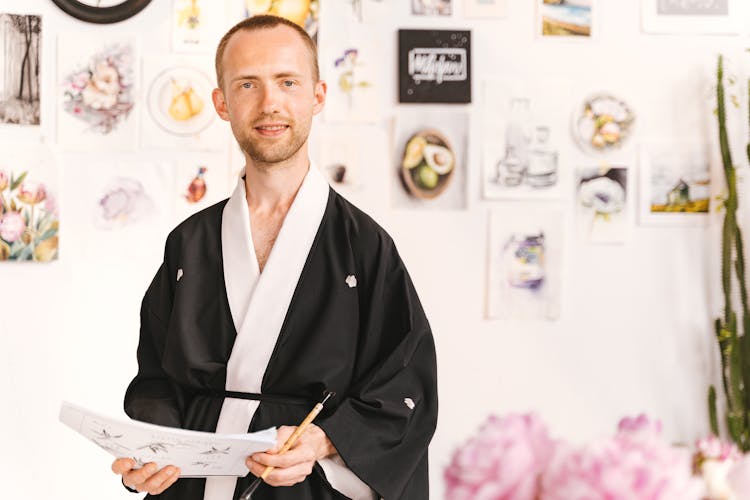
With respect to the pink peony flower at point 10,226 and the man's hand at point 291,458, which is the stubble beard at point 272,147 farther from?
the pink peony flower at point 10,226

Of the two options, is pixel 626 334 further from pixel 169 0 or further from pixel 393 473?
pixel 169 0

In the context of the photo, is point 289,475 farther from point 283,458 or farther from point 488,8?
point 488,8

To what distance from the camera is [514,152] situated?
8.05 ft

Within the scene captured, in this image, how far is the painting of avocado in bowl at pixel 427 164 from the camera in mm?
2438

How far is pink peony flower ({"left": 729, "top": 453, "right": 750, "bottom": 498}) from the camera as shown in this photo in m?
0.59

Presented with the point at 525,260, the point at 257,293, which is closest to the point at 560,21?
the point at 525,260

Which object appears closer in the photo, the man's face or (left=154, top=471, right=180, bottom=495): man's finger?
(left=154, top=471, right=180, bottom=495): man's finger

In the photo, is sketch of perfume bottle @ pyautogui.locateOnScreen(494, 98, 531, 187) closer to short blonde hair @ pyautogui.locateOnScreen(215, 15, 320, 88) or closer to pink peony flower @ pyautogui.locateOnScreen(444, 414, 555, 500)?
short blonde hair @ pyautogui.locateOnScreen(215, 15, 320, 88)

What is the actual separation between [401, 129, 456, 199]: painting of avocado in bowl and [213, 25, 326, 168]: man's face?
85 cm

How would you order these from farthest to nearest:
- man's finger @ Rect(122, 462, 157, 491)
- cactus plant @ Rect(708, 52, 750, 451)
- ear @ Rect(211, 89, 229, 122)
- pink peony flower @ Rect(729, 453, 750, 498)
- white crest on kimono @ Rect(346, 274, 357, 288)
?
cactus plant @ Rect(708, 52, 750, 451)
ear @ Rect(211, 89, 229, 122)
white crest on kimono @ Rect(346, 274, 357, 288)
man's finger @ Rect(122, 462, 157, 491)
pink peony flower @ Rect(729, 453, 750, 498)

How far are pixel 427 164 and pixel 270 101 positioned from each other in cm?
95

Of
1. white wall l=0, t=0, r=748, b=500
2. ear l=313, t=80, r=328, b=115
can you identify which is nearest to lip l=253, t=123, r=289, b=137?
ear l=313, t=80, r=328, b=115

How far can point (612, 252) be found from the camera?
2473mm

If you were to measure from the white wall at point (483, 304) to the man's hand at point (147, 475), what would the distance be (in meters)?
1.00
